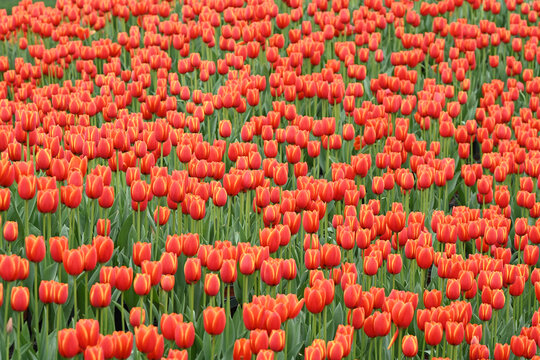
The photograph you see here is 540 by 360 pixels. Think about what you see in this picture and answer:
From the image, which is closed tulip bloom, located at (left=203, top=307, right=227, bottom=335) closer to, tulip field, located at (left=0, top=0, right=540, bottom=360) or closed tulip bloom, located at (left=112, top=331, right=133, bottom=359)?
tulip field, located at (left=0, top=0, right=540, bottom=360)

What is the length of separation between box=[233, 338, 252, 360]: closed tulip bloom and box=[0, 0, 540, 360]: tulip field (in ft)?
0.04

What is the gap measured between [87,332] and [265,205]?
1528 millimetres

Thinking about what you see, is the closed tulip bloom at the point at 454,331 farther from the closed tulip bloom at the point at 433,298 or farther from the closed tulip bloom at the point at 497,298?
the closed tulip bloom at the point at 497,298

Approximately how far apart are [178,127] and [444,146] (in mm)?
1892

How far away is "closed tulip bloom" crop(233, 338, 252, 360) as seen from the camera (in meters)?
2.89

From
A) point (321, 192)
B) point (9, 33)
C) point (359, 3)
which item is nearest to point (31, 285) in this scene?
point (321, 192)

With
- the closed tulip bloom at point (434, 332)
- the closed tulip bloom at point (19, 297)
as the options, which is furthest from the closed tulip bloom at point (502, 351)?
the closed tulip bloom at point (19, 297)

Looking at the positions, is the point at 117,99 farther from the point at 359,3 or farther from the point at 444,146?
the point at 359,3

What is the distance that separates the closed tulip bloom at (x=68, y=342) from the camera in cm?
274

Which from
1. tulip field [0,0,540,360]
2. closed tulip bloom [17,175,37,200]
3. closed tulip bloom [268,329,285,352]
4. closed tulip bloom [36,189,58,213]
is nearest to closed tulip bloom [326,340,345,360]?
tulip field [0,0,540,360]

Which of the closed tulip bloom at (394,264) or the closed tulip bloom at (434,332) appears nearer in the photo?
the closed tulip bloom at (434,332)

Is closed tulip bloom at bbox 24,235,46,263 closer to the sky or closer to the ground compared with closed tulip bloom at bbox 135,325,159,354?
closer to the sky

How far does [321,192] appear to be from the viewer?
4238 millimetres

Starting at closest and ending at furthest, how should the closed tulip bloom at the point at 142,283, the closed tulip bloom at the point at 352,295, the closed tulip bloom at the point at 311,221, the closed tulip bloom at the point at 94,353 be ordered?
the closed tulip bloom at the point at 94,353
the closed tulip bloom at the point at 142,283
the closed tulip bloom at the point at 352,295
the closed tulip bloom at the point at 311,221
